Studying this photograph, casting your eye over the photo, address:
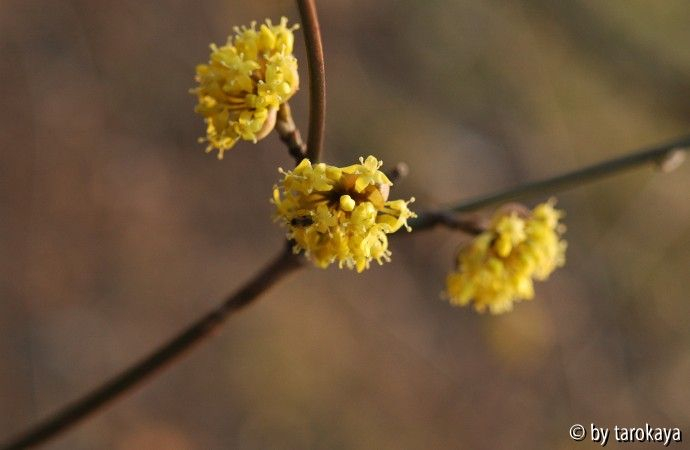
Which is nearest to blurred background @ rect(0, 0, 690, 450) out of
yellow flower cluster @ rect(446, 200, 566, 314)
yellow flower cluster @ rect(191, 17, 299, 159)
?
yellow flower cluster @ rect(446, 200, 566, 314)

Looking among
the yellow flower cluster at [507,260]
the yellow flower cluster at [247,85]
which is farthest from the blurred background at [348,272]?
the yellow flower cluster at [247,85]

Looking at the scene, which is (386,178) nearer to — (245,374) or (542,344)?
(245,374)

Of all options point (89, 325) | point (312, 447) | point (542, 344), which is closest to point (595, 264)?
point (542, 344)

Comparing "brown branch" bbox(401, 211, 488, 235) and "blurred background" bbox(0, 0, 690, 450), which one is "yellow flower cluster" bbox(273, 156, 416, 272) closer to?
"brown branch" bbox(401, 211, 488, 235)

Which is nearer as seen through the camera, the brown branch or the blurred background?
the brown branch

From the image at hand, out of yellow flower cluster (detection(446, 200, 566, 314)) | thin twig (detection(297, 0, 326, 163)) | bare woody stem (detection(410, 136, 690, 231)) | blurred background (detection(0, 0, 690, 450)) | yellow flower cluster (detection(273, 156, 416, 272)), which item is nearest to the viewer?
thin twig (detection(297, 0, 326, 163))

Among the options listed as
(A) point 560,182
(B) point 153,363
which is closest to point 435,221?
(A) point 560,182
